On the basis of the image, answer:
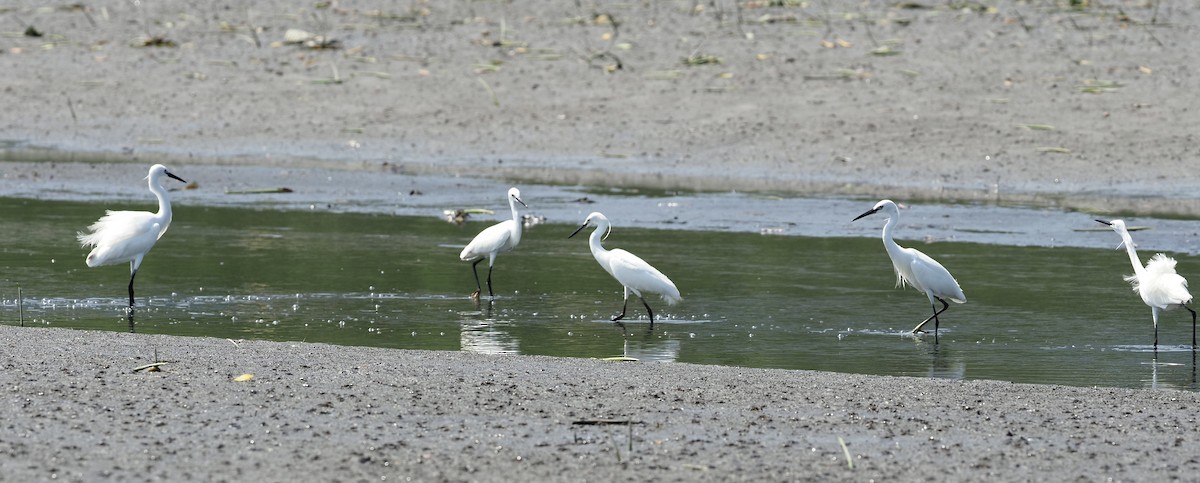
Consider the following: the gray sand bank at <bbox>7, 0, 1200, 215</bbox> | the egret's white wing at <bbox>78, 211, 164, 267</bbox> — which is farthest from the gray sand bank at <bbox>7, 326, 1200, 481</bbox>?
the gray sand bank at <bbox>7, 0, 1200, 215</bbox>

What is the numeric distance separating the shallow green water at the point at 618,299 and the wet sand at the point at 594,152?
1013 millimetres

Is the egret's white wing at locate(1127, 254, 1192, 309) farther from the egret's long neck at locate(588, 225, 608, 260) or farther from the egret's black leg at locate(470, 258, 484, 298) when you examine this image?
the egret's black leg at locate(470, 258, 484, 298)

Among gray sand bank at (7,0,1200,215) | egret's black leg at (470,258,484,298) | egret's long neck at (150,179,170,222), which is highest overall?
gray sand bank at (7,0,1200,215)

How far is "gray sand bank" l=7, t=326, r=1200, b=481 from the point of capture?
609cm

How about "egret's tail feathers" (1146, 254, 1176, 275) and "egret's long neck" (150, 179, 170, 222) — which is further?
"egret's long neck" (150, 179, 170, 222)

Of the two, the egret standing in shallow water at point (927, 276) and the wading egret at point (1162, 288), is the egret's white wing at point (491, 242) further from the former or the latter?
the wading egret at point (1162, 288)

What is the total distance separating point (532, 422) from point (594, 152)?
11220mm

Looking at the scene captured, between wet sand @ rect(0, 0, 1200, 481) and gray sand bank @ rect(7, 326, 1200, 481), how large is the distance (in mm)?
21

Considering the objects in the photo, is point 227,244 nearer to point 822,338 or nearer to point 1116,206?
point 822,338

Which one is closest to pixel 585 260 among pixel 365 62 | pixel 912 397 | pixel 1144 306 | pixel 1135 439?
pixel 1144 306

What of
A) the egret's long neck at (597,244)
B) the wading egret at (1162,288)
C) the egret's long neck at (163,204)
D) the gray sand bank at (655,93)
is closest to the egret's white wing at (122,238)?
the egret's long neck at (163,204)

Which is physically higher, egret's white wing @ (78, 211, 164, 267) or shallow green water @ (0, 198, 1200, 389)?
egret's white wing @ (78, 211, 164, 267)

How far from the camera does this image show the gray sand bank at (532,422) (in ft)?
20.0

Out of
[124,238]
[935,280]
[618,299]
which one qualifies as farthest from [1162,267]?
[124,238]
